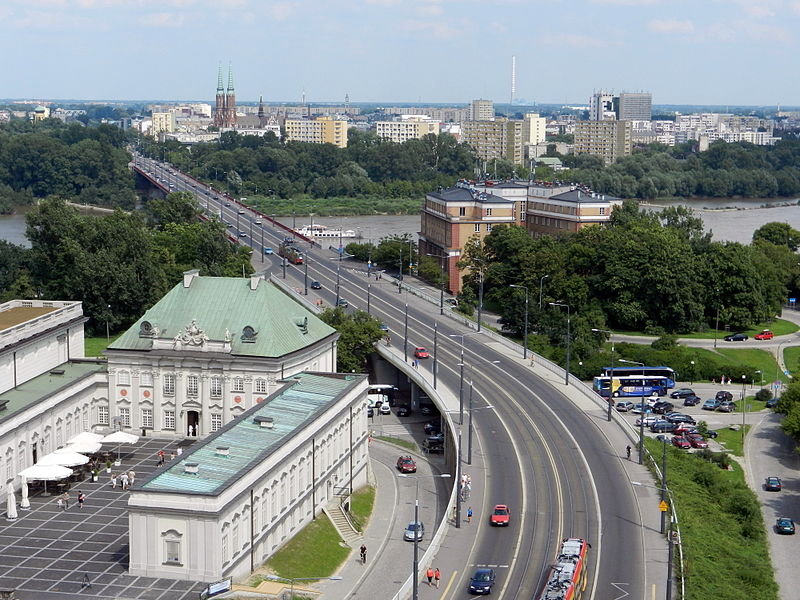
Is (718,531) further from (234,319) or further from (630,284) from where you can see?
(630,284)

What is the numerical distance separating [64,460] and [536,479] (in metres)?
25.4

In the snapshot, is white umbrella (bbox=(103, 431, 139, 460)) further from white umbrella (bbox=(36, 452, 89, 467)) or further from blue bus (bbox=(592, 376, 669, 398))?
blue bus (bbox=(592, 376, 669, 398))

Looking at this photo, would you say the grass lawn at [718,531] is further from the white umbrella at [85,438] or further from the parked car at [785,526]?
the white umbrella at [85,438]

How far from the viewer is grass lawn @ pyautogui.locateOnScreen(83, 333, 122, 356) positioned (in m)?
105

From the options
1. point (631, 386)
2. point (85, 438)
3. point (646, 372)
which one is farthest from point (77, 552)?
point (646, 372)

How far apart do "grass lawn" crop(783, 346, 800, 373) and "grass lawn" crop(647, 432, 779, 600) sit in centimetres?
2930

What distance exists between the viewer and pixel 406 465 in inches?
3108

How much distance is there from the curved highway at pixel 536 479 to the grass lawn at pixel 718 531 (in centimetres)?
269

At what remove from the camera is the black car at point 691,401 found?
96.4m

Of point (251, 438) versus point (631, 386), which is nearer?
point (251, 438)

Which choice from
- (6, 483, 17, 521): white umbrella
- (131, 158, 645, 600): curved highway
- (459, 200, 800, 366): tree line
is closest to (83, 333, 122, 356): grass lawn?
(131, 158, 645, 600): curved highway

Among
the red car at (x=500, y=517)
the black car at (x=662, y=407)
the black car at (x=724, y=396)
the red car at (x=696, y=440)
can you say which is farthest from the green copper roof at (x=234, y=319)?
the black car at (x=724, y=396)

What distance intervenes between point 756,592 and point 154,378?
37.4m

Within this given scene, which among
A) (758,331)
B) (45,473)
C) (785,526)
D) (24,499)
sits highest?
(45,473)
